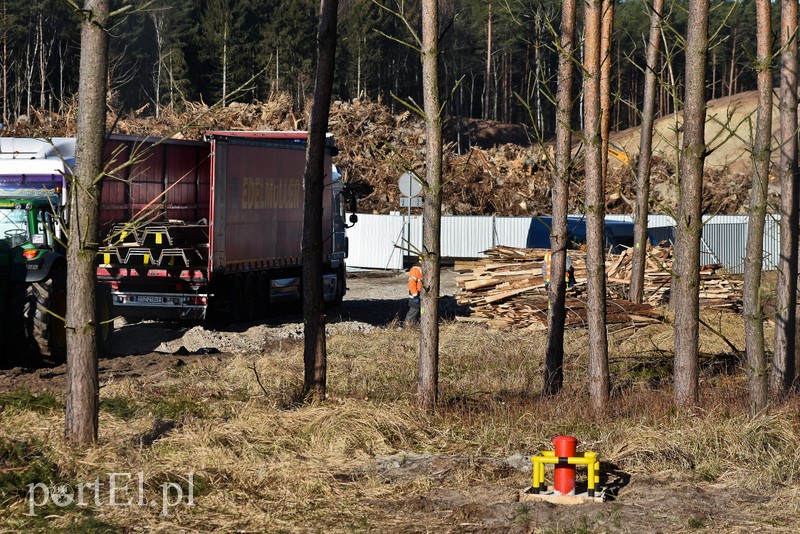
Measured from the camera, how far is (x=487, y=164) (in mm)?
51500

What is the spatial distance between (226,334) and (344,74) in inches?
2464

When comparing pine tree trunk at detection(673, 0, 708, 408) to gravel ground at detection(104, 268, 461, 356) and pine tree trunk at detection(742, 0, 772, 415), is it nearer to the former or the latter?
pine tree trunk at detection(742, 0, 772, 415)

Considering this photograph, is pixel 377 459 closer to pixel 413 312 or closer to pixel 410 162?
pixel 413 312

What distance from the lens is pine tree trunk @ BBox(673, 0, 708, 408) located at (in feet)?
36.1

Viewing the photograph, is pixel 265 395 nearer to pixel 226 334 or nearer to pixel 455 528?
pixel 455 528

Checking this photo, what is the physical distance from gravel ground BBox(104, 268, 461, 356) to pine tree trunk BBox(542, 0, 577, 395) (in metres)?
6.17

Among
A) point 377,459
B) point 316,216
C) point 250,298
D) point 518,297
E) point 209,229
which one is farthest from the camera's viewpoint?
point 250,298

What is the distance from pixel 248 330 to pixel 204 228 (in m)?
2.13

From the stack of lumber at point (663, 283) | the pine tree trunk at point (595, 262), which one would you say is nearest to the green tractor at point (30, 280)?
the pine tree trunk at point (595, 262)

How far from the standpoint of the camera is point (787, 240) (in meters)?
13.9

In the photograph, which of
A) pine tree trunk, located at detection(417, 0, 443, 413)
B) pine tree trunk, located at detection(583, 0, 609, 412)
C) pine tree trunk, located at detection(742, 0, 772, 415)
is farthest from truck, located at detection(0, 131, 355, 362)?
pine tree trunk, located at detection(742, 0, 772, 415)

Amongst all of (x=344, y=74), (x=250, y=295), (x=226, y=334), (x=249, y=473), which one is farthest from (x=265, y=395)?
(x=344, y=74)

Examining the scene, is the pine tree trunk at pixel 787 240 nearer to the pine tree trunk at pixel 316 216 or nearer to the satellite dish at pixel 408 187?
the pine tree trunk at pixel 316 216

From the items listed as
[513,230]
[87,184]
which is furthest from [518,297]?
[513,230]
